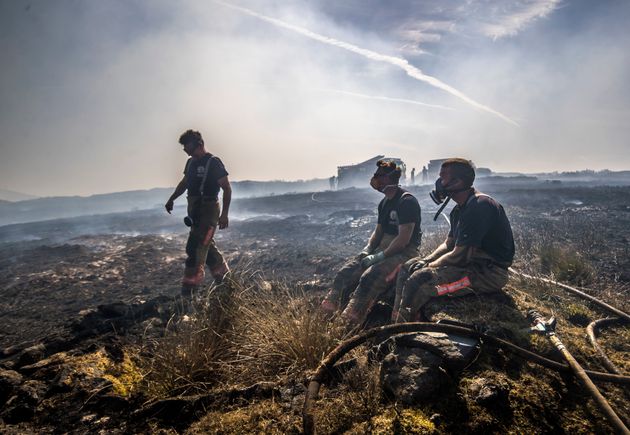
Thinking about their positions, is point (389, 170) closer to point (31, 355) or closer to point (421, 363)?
point (421, 363)

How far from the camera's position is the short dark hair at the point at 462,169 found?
3344 mm

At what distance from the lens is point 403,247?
3977mm

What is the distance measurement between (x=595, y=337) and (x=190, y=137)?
600 centimetres

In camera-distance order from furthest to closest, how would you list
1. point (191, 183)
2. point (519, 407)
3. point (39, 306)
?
point (39, 306) → point (191, 183) → point (519, 407)

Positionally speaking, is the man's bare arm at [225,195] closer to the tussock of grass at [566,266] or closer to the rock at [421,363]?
the rock at [421,363]

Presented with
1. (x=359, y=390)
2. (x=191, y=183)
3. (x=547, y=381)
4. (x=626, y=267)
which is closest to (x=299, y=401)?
(x=359, y=390)

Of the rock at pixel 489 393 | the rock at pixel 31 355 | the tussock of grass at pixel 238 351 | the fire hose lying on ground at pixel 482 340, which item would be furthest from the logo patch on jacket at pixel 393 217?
the rock at pixel 31 355

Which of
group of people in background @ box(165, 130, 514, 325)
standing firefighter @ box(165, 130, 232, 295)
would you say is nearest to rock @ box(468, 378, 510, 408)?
group of people in background @ box(165, 130, 514, 325)

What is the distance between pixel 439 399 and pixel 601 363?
5.68ft

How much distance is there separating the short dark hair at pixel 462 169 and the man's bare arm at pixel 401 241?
0.92 meters

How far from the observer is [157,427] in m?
2.04

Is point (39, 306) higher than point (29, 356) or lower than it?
lower

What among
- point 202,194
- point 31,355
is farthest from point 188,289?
point 31,355

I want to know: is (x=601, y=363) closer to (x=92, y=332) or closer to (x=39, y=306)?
(x=92, y=332)
